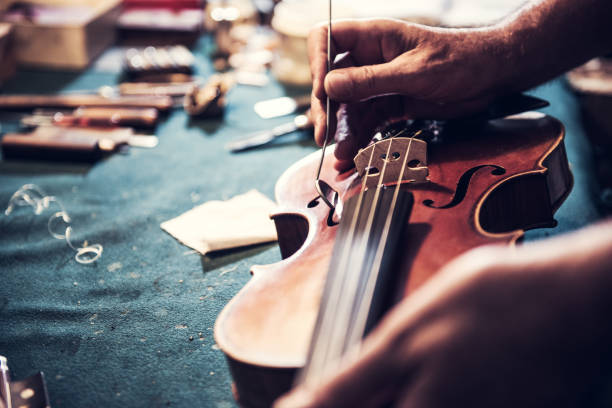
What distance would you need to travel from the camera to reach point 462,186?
732 millimetres

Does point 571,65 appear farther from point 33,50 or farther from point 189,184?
point 33,50

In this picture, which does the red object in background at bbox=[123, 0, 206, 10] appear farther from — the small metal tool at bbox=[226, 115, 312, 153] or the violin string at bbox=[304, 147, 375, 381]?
the violin string at bbox=[304, 147, 375, 381]

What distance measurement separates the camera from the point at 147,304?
32.2 inches

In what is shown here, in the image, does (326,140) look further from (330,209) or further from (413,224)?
(413,224)

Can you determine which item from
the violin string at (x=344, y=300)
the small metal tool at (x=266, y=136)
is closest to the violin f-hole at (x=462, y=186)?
the violin string at (x=344, y=300)

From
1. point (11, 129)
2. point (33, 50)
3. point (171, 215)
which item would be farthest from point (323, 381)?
point (33, 50)

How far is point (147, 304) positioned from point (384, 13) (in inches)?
49.8

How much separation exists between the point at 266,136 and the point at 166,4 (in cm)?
111

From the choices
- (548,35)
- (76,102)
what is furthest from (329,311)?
(76,102)

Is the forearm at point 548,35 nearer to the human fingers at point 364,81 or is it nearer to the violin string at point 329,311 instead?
the human fingers at point 364,81

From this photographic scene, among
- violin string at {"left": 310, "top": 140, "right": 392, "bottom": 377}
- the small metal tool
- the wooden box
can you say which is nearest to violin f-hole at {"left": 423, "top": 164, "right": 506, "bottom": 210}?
violin string at {"left": 310, "top": 140, "right": 392, "bottom": 377}

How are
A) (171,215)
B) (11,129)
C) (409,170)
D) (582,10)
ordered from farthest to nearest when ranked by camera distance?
(11,129)
(171,215)
(582,10)
(409,170)

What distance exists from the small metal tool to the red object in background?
1.01m

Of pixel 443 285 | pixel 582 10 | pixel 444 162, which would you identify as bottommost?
pixel 444 162
